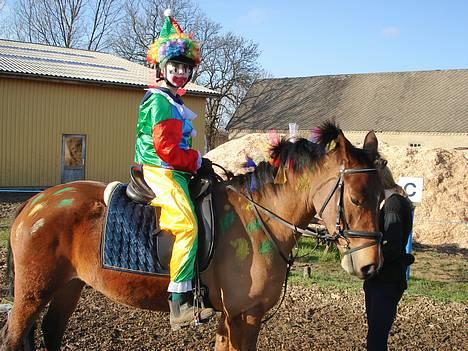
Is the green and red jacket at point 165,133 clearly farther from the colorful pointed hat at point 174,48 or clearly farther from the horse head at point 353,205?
the horse head at point 353,205

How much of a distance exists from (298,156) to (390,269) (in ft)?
4.38

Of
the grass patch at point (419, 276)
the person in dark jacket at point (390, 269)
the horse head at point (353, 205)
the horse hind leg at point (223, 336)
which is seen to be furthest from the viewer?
the grass patch at point (419, 276)

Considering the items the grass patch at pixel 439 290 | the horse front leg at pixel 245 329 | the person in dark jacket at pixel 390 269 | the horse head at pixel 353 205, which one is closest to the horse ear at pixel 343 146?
the horse head at pixel 353 205

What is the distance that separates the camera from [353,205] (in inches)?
133

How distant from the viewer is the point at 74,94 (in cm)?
2016

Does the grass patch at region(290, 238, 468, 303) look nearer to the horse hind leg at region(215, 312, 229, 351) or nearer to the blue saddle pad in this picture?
the horse hind leg at region(215, 312, 229, 351)

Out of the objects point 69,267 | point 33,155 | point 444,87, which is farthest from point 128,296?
point 444,87

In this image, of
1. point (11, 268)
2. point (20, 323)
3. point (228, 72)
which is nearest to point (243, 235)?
point (20, 323)

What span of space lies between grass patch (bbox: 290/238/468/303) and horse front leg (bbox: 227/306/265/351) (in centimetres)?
280

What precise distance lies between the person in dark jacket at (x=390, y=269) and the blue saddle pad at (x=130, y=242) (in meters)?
1.81

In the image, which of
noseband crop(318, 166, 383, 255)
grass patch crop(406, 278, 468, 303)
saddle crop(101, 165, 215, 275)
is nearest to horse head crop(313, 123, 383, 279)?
noseband crop(318, 166, 383, 255)

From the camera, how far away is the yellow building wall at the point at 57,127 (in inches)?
738

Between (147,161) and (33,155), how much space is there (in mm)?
17021

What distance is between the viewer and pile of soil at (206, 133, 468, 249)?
1167 cm
